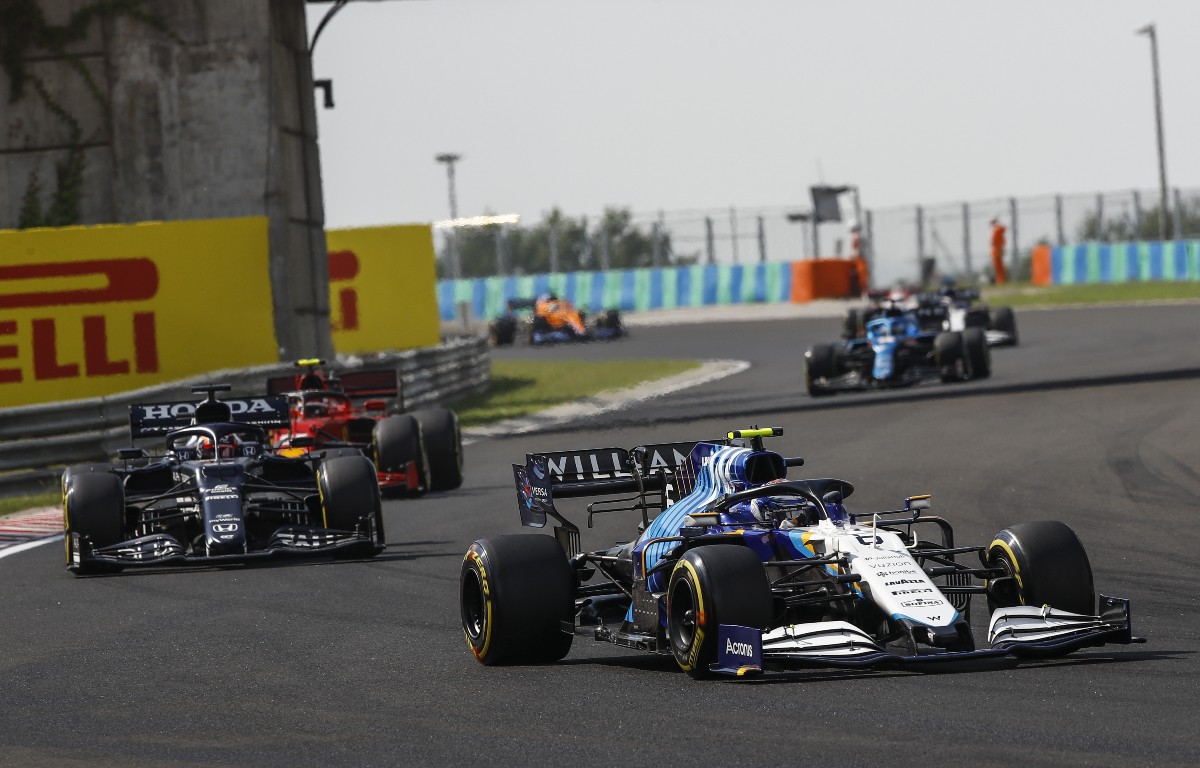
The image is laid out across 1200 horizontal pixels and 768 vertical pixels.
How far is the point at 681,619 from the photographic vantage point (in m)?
8.65

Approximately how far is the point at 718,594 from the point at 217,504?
670cm

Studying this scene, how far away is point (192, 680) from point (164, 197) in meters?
17.0

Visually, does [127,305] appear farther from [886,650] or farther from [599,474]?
[886,650]

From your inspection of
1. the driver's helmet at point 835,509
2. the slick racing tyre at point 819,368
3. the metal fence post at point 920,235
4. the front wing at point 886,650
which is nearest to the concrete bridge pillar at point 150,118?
the slick racing tyre at point 819,368

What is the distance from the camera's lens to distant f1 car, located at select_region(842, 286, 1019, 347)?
3073 cm

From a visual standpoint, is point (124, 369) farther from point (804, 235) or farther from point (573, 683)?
point (804, 235)

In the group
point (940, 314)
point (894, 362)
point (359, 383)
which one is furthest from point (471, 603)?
point (940, 314)

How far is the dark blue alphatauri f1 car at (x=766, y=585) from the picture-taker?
321 inches

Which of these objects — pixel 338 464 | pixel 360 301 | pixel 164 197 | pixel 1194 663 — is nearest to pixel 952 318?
pixel 360 301

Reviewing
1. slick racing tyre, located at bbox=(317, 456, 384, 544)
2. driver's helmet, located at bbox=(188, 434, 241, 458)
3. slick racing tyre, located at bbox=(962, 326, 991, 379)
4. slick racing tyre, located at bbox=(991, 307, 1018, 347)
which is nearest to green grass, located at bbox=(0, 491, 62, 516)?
driver's helmet, located at bbox=(188, 434, 241, 458)

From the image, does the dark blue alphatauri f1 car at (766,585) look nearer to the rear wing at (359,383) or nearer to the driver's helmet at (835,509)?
the driver's helmet at (835,509)

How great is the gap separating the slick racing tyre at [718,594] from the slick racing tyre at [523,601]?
1.01m

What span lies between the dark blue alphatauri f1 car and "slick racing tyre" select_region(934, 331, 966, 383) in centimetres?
1866

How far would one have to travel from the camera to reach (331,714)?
26.5ft
